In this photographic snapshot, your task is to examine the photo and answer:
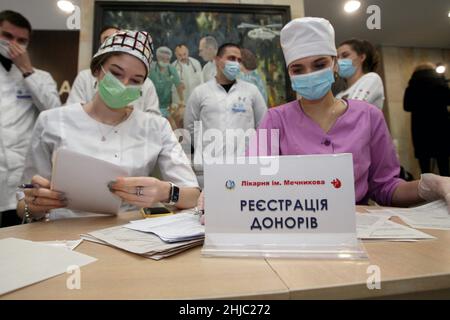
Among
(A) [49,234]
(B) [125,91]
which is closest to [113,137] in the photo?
(B) [125,91]

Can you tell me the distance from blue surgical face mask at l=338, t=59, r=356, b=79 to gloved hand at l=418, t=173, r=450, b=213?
837 mm

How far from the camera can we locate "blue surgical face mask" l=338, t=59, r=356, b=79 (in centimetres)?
150

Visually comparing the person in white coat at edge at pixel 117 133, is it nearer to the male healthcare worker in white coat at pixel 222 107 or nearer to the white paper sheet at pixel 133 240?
the white paper sheet at pixel 133 240

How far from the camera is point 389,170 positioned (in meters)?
0.99

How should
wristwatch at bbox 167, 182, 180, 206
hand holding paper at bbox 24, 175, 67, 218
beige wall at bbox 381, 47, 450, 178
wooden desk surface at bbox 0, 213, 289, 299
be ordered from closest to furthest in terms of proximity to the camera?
wooden desk surface at bbox 0, 213, 289, 299, hand holding paper at bbox 24, 175, 67, 218, wristwatch at bbox 167, 182, 180, 206, beige wall at bbox 381, 47, 450, 178

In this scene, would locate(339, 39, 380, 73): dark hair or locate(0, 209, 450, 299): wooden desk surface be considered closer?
locate(0, 209, 450, 299): wooden desk surface

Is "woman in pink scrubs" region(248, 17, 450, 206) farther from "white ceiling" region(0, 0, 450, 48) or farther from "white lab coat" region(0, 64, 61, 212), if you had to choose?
"white lab coat" region(0, 64, 61, 212)

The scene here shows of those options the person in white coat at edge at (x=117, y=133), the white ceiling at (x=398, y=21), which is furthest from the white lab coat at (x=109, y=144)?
the white ceiling at (x=398, y=21)

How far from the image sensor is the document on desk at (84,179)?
70cm

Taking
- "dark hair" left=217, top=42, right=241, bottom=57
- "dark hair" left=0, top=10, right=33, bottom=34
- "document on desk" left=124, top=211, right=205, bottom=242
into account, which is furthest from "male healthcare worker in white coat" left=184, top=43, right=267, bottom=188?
"document on desk" left=124, top=211, right=205, bottom=242

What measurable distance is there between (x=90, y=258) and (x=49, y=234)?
9.7 inches

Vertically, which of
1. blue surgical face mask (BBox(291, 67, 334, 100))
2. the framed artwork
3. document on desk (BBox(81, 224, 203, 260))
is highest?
the framed artwork

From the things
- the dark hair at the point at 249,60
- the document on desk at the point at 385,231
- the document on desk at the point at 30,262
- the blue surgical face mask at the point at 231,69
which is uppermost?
the dark hair at the point at 249,60

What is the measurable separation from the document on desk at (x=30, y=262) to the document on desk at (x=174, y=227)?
0.46 ft
